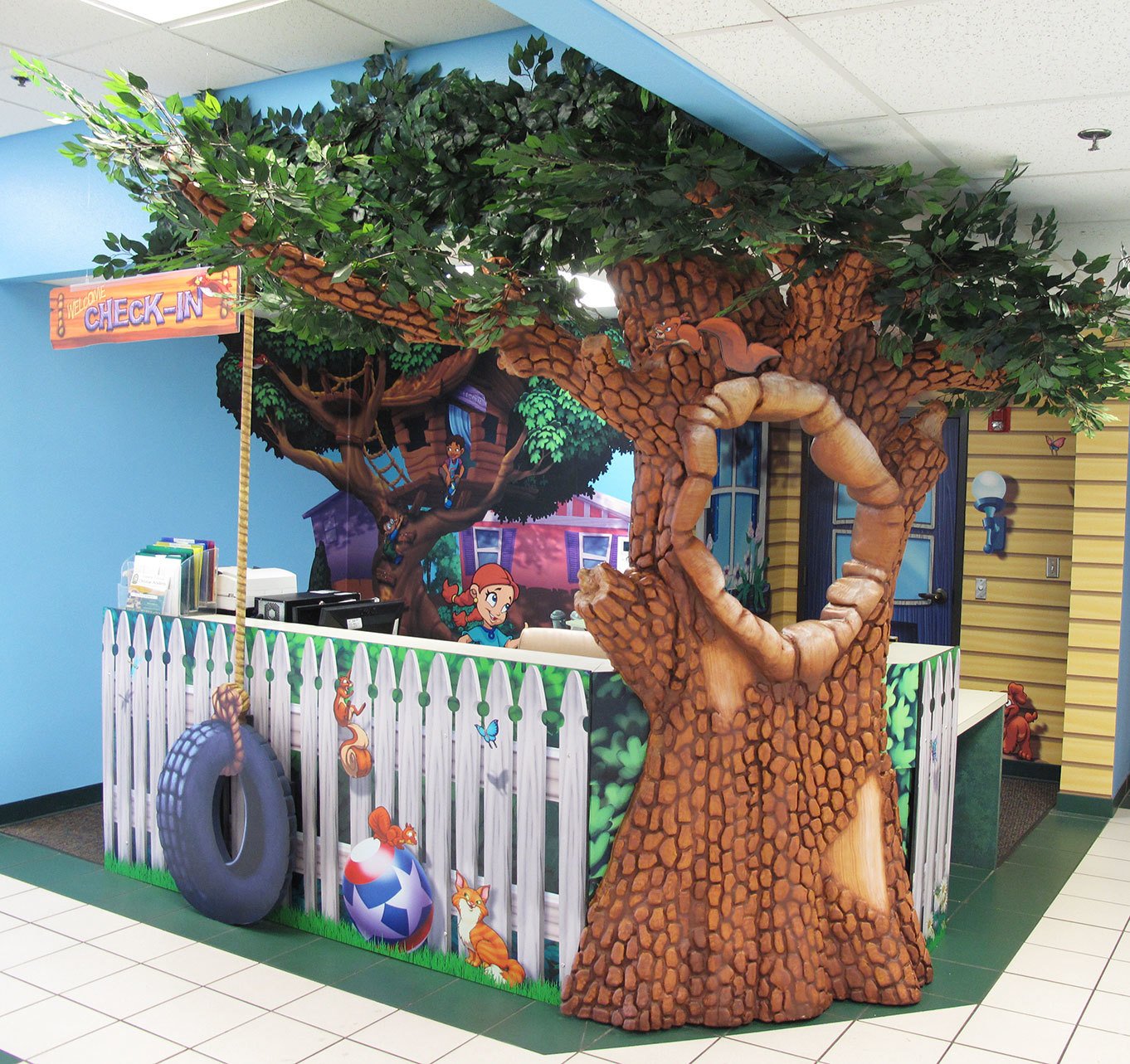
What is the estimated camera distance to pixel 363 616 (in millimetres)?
4980

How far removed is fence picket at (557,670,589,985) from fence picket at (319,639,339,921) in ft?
3.43

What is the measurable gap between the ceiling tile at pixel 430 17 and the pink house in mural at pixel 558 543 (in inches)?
122

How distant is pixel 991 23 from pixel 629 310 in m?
1.48

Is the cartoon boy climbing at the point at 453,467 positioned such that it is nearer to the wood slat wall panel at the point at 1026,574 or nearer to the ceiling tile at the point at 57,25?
the ceiling tile at the point at 57,25

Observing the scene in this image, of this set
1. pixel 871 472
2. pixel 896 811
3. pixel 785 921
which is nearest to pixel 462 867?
pixel 785 921

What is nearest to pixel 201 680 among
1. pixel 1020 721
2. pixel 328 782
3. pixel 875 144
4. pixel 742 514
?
pixel 328 782

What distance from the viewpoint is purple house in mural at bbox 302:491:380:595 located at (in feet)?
23.4

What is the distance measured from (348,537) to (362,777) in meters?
3.23

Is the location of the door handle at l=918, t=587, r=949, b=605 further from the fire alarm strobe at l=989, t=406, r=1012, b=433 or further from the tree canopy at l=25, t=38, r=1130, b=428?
the tree canopy at l=25, t=38, r=1130, b=428

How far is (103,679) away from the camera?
199 inches

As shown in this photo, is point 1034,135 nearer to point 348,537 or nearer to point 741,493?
point 741,493

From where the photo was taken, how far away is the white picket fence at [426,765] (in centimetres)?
364

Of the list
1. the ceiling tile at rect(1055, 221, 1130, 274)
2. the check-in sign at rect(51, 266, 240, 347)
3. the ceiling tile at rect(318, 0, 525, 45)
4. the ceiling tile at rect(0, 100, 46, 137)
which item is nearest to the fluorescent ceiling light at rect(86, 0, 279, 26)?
the ceiling tile at rect(318, 0, 525, 45)

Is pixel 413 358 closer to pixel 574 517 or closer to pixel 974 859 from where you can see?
pixel 574 517
